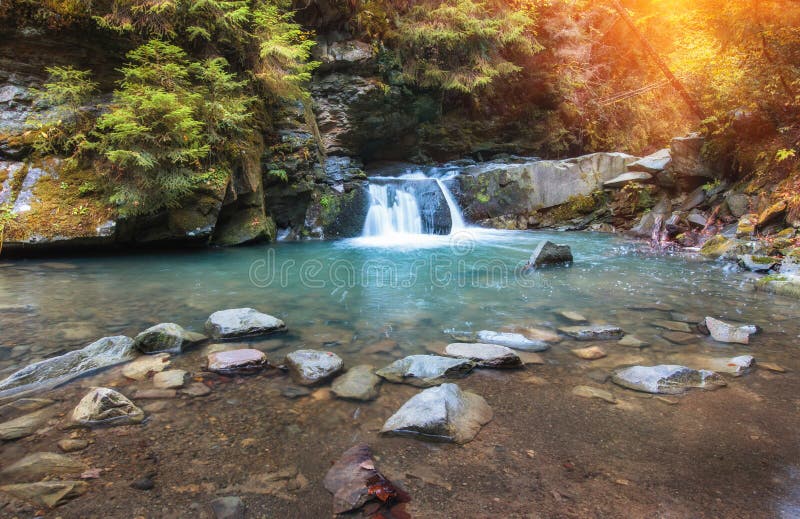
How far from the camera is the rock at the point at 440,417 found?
2133 millimetres

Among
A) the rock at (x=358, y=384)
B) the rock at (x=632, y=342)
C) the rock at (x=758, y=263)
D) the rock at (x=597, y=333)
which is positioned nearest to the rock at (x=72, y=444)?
the rock at (x=358, y=384)

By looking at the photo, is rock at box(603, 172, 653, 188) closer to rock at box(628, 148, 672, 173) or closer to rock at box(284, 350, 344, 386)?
rock at box(628, 148, 672, 173)

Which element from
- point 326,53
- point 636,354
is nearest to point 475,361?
point 636,354

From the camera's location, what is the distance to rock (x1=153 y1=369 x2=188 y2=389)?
2645mm

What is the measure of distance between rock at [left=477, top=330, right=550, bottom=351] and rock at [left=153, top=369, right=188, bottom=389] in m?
2.43

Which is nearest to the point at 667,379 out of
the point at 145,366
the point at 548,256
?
the point at 145,366

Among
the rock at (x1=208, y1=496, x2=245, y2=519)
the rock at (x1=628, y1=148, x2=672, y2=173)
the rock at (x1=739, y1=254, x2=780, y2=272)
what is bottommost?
the rock at (x1=208, y1=496, x2=245, y2=519)

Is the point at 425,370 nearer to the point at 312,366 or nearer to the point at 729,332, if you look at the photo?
the point at 312,366

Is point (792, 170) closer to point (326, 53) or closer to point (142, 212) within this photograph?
point (326, 53)

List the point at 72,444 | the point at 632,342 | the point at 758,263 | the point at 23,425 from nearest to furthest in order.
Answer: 1. the point at 72,444
2. the point at 23,425
3. the point at 632,342
4. the point at 758,263

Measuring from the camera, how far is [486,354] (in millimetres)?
3127

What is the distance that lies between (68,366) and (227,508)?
6.70 feet

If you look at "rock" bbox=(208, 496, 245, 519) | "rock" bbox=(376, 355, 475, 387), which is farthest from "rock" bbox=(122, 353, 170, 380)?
"rock" bbox=(376, 355, 475, 387)

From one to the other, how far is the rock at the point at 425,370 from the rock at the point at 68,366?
79.6 inches
